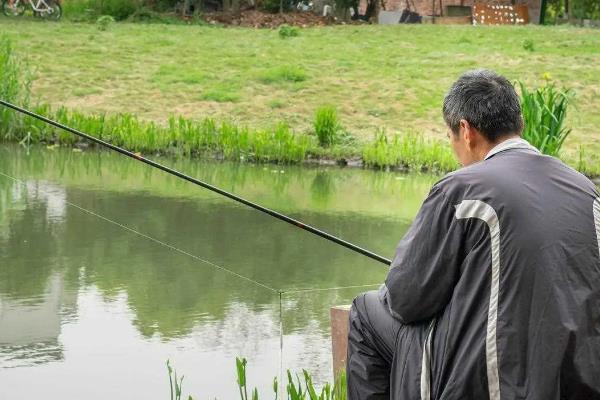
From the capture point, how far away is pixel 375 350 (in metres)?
3.60

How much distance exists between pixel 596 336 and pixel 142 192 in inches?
288

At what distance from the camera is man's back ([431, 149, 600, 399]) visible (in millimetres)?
3184

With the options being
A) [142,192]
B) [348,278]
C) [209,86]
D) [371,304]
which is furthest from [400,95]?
[371,304]

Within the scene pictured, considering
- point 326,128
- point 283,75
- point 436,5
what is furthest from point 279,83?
point 436,5

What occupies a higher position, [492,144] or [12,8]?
[492,144]

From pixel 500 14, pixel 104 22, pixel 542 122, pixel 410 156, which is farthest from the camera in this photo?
pixel 500 14

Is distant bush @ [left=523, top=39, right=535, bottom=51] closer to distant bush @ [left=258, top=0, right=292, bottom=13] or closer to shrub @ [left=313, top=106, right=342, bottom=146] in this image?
shrub @ [left=313, top=106, right=342, bottom=146]

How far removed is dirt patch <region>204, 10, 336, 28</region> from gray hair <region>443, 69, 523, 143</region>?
2144 centimetres

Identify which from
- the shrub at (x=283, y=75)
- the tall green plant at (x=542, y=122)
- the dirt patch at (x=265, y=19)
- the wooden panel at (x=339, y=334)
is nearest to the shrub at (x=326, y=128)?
the tall green plant at (x=542, y=122)

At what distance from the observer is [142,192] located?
10320 millimetres

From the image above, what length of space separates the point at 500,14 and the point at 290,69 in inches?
490

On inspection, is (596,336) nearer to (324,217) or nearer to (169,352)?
(169,352)

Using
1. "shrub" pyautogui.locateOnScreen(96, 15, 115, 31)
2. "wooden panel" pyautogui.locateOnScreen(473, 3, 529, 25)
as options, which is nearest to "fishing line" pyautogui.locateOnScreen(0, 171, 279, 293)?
"shrub" pyautogui.locateOnScreen(96, 15, 115, 31)

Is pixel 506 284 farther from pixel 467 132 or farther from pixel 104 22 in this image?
pixel 104 22
